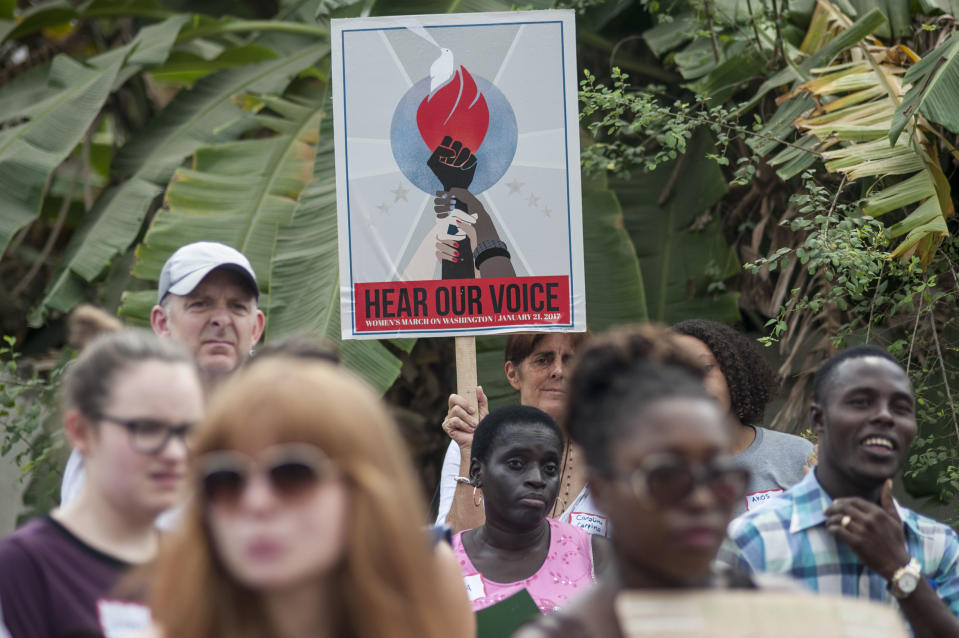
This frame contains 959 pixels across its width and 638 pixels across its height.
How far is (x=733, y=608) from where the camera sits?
1.80m

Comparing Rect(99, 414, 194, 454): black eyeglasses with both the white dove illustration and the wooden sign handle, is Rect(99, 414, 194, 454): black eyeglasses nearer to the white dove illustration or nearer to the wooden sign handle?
the wooden sign handle

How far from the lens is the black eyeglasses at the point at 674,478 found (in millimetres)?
1806

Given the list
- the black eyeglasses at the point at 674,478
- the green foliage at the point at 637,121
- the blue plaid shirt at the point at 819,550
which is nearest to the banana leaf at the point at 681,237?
the green foliage at the point at 637,121

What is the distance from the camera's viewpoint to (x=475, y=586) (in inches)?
147

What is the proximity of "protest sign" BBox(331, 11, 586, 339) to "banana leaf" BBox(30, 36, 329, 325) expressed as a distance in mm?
2803

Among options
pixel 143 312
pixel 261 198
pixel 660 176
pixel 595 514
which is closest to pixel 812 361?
pixel 660 176

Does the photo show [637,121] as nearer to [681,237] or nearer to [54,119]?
[681,237]

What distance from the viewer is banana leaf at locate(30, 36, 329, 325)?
23.9 feet

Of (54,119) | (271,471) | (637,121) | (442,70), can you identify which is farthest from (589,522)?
(54,119)

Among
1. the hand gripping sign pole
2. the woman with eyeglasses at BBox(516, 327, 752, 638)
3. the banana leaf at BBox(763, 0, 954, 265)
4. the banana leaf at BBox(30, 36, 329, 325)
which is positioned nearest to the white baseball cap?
the hand gripping sign pole

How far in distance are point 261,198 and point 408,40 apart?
2.21 m

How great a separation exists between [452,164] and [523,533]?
1733mm

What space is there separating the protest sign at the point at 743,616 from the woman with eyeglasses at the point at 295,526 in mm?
380

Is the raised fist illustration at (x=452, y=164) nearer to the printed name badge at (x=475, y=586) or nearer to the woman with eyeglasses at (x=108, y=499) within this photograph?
the printed name badge at (x=475, y=586)
